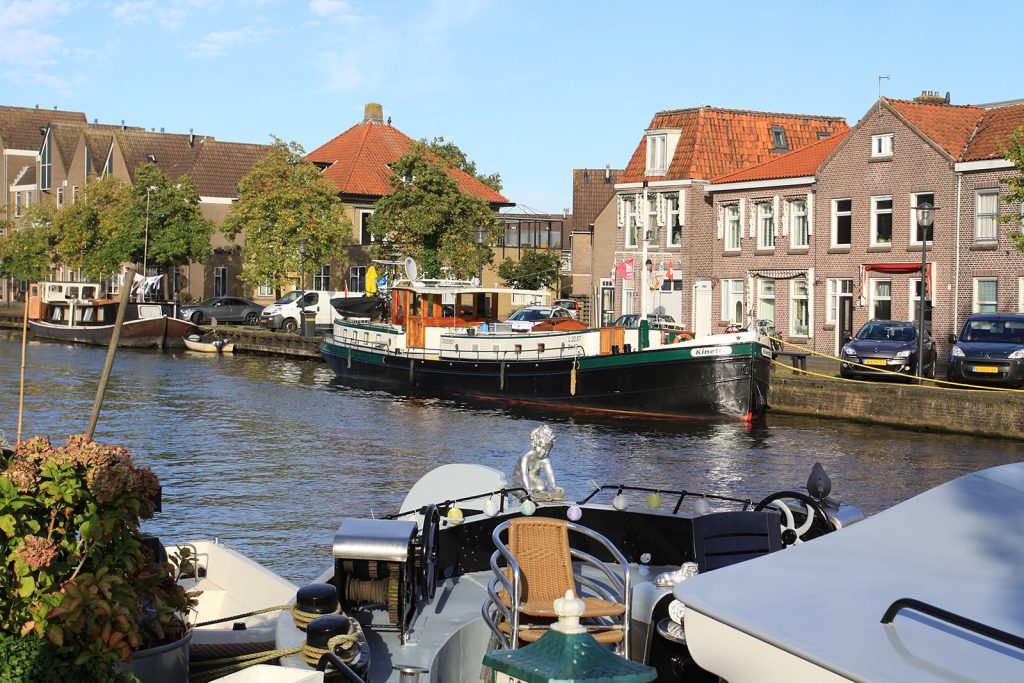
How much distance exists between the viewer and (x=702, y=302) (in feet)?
157

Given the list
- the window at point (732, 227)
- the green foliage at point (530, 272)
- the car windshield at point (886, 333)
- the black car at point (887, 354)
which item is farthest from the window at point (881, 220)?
the green foliage at point (530, 272)

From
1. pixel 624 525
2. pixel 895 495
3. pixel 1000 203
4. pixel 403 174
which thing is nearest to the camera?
pixel 624 525

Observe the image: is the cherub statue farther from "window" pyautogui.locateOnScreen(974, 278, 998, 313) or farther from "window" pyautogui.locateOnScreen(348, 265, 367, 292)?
"window" pyautogui.locateOnScreen(348, 265, 367, 292)

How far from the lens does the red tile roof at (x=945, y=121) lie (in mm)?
39188

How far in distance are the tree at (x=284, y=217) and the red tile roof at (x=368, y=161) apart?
195 inches

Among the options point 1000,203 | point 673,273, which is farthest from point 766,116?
point 1000,203

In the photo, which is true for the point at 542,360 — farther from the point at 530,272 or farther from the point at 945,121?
the point at 530,272

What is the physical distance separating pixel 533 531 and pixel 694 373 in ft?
79.7

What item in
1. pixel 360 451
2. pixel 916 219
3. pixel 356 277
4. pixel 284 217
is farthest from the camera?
pixel 356 277

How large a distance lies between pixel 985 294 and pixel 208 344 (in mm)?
31163

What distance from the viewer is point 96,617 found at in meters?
5.43

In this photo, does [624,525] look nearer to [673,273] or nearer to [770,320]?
[770,320]

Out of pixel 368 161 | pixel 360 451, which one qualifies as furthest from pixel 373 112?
pixel 360 451

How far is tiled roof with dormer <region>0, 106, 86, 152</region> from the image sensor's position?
342 ft
